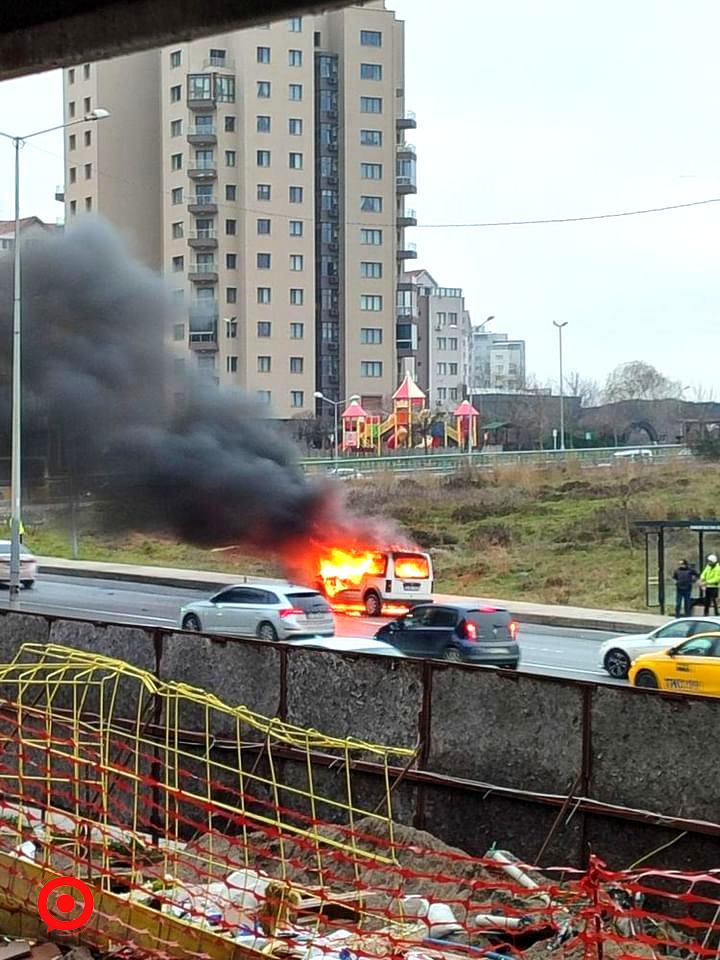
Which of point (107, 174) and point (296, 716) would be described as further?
point (107, 174)

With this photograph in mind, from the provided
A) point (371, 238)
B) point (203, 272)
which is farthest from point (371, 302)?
point (203, 272)

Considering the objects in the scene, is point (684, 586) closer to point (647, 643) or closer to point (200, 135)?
point (647, 643)

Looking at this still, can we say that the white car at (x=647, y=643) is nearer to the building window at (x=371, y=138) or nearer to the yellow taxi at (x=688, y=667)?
the yellow taxi at (x=688, y=667)

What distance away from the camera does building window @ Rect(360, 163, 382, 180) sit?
180 feet

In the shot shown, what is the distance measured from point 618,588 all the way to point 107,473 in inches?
532

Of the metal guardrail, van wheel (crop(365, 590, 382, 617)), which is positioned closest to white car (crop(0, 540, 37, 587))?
van wheel (crop(365, 590, 382, 617))

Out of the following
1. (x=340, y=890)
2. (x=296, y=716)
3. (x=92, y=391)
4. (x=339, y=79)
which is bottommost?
(x=340, y=890)

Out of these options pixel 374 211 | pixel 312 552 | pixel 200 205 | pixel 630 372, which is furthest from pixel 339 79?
pixel 312 552

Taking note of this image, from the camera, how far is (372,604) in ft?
87.7

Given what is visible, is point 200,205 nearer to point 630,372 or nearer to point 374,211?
point 374,211

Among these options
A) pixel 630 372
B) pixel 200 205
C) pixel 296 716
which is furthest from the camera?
pixel 630 372

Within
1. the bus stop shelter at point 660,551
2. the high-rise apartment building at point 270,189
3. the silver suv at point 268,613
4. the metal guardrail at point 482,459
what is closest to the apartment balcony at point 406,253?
the high-rise apartment building at point 270,189

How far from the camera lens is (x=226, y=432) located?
106ft

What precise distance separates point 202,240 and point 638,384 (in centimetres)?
3376
